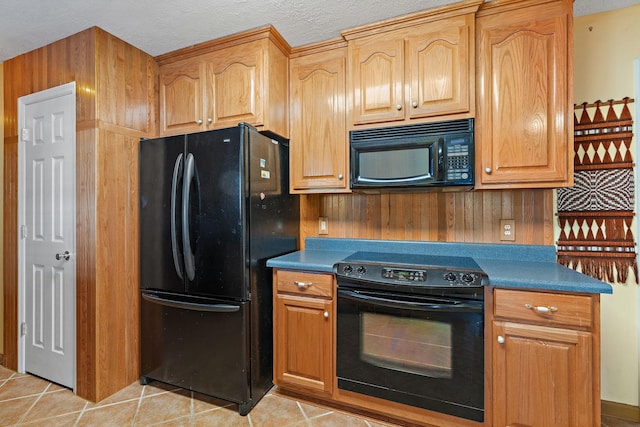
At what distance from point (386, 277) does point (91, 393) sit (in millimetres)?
2038

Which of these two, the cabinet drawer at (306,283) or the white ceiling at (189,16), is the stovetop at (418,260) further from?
the white ceiling at (189,16)

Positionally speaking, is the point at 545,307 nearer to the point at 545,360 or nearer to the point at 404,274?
the point at 545,360

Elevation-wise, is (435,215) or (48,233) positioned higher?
(435,215)

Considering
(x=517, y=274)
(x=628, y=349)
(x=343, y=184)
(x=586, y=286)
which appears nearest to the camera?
(x=586, y=286)

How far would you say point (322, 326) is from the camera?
1.87 m

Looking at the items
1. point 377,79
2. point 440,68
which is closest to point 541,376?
point 440,68

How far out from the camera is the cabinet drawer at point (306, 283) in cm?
186

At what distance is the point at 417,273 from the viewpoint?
5.36ft

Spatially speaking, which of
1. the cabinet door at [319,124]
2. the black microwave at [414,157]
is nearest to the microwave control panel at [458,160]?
Result: the black microwave at [414,157]

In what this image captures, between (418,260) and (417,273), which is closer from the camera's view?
(417,273)

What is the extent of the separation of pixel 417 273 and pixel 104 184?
6.73ft

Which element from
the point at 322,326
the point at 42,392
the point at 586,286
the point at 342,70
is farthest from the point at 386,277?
the point at 42,392

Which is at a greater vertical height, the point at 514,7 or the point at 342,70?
the point at 514,7

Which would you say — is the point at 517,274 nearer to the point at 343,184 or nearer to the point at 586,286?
the point at 586,286
